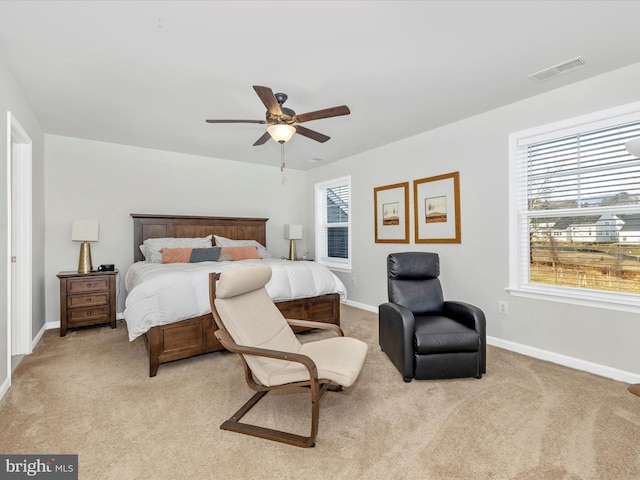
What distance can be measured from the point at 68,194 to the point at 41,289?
4.28ft

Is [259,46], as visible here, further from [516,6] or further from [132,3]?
[516,6]

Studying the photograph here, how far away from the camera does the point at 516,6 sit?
1936 mm

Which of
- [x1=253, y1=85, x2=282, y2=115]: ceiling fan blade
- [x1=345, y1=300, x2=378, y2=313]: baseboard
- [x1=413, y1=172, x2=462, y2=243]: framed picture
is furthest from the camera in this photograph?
[x1=345, y1=300, x2=378, y2=313]: baseboard

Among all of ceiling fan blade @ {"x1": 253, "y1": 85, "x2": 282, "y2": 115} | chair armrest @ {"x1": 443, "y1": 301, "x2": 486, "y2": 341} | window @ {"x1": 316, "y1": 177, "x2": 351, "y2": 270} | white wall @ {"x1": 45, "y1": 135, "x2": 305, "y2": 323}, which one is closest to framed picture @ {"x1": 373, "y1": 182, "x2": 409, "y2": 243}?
window @ {"x1": 316, "y1": 177, "x2": 351, "y2": 270}

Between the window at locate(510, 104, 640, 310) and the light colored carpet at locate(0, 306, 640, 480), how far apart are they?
811 millimetres

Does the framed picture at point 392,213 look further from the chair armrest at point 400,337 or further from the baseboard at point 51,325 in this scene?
the baseboard at point 51,325

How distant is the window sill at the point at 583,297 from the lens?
2643 millimetres

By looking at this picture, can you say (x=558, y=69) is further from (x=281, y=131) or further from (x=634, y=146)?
(x=281, y=131)

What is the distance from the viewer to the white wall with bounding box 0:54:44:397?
247cm

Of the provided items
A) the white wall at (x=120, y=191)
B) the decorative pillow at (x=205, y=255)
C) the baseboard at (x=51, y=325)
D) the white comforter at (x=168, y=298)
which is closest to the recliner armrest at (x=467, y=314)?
the white comforter at (x=168, y=298)

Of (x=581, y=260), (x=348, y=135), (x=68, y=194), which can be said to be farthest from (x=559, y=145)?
(x=68, y=194)

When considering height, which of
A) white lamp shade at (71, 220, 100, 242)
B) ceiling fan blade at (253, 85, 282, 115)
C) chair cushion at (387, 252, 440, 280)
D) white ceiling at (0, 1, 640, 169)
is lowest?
chair cushion at (387, 252, 440, 280)

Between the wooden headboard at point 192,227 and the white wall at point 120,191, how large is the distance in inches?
5.6

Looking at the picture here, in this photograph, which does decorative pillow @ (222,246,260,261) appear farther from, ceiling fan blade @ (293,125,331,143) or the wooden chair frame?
the wooden chair frame
